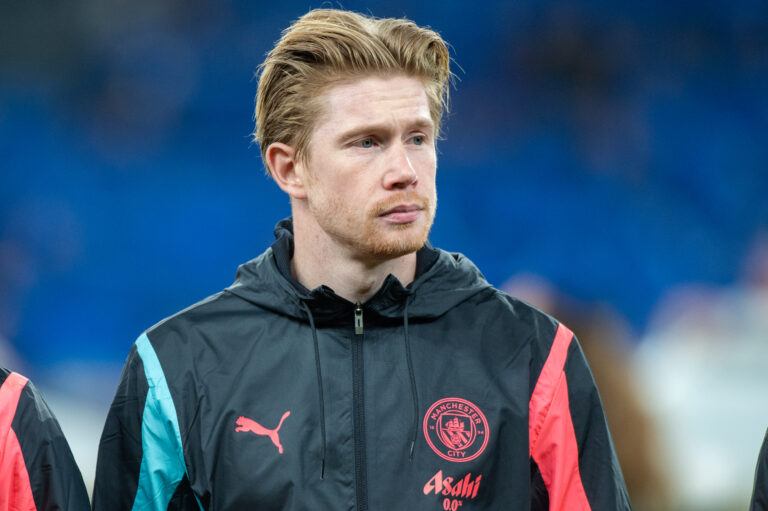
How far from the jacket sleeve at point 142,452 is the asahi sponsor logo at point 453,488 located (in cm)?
40

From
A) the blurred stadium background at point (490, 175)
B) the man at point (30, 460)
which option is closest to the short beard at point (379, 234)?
the man at point (30, 460)

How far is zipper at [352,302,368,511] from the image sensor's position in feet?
5.43

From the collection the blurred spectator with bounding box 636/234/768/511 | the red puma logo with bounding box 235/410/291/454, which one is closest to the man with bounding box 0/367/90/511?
the red puma logo with bounding box 235/410/291/454

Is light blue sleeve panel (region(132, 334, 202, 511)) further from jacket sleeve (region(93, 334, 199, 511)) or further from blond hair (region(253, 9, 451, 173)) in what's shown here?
blond hair (region(253, 9, 451, 173))

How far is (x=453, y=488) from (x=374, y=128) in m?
0.61

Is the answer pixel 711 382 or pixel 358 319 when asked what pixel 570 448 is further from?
pixel 711 382

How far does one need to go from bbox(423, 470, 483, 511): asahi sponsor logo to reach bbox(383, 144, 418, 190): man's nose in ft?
1.56

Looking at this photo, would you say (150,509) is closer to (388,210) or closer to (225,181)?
(388,210)

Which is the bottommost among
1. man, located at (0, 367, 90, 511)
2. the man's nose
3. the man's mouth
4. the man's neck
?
Answer: man, located at (0, 367, 90, 511)

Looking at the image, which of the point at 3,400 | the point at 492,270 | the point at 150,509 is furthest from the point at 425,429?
the point at 492,270

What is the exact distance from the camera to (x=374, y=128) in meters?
1.74

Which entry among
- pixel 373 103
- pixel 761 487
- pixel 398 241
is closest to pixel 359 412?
pixel 398 241

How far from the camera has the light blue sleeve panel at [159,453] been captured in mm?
1714

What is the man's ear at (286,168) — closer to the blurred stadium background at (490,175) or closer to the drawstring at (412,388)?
the drawstring at (412,388)
